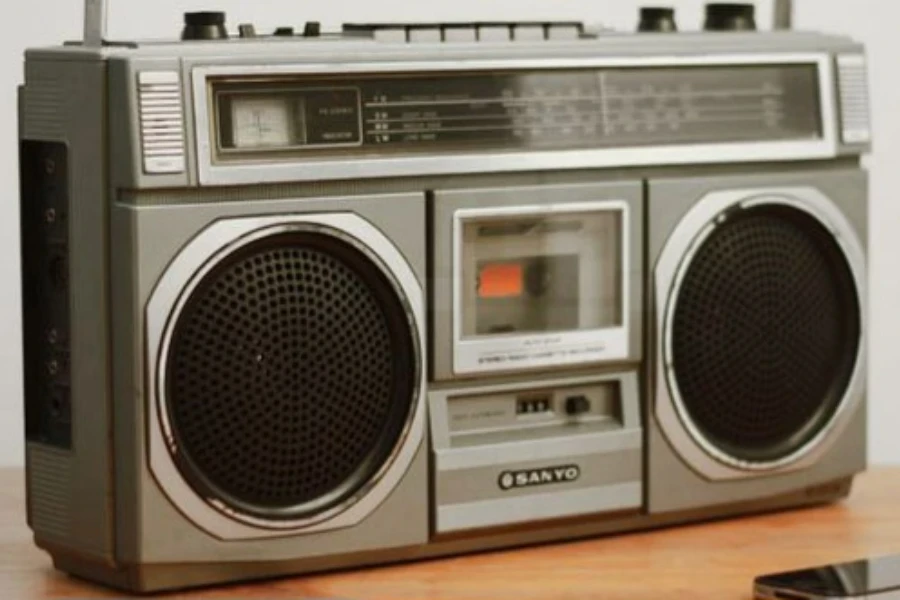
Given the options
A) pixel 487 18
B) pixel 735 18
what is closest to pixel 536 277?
pixel 735 18

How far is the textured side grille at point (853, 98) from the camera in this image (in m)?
1.43

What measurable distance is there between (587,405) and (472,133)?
16 centimetres

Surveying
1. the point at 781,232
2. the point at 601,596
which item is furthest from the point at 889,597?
the point at 781,232

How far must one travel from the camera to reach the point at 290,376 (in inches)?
49.6

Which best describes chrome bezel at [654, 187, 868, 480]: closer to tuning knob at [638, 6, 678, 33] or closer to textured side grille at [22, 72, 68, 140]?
tuning knob at [638, 6, 678, 33]

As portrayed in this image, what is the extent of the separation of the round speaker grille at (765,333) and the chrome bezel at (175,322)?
0.17 meters

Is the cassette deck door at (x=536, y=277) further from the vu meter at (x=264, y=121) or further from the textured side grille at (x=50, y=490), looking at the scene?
the textured side grille at (x=50, y=490)

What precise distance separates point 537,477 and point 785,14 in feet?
1.07

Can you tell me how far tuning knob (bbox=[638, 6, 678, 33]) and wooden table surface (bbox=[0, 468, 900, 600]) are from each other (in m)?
0.28

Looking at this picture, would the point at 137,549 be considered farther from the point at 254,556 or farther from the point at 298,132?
the point at 298,132

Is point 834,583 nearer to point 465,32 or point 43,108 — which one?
point 465,32

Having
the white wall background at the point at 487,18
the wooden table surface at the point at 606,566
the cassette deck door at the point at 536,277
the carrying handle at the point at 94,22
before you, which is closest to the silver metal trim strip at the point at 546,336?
the cassette deck door at the point at 536,277

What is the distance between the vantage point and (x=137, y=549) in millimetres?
1222

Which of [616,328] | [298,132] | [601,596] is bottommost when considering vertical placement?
[601,596]
